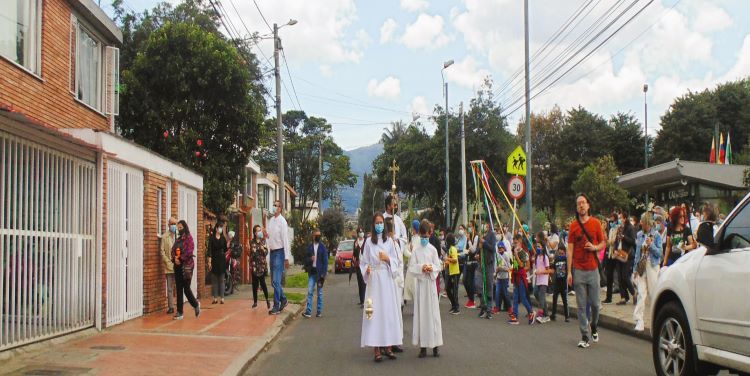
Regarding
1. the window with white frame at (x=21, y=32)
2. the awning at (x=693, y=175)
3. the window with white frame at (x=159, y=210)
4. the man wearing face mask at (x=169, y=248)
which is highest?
the window with white frame at (x=21, y=32)

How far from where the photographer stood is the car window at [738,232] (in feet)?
20.0

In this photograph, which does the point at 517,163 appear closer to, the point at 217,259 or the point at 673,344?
the point at 217,259

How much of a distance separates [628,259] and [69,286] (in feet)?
34.9

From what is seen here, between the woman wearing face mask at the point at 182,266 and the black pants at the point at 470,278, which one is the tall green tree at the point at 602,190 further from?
the woman wearing face mask at the point at 182,266

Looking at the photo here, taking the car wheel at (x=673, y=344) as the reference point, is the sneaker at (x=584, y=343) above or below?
below

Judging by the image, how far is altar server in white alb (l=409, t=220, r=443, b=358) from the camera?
368 inches

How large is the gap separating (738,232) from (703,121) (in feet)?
135

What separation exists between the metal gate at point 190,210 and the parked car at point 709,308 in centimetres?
1115

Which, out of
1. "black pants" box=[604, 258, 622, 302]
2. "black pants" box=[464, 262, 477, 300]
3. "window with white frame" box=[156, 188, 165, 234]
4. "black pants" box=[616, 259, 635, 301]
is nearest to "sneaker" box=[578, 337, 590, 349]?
"black pants" box=[616, 259, 635, 301]

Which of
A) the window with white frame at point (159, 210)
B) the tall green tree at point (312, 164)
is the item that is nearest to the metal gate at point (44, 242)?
the window with white frame at point (159, 210)

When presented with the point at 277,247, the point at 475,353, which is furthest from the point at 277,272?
the point at 475,353

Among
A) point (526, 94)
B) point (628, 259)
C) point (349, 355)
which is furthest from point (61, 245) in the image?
point (526, 94)

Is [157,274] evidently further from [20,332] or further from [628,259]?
[628,259]

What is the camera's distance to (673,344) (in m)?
6.82
